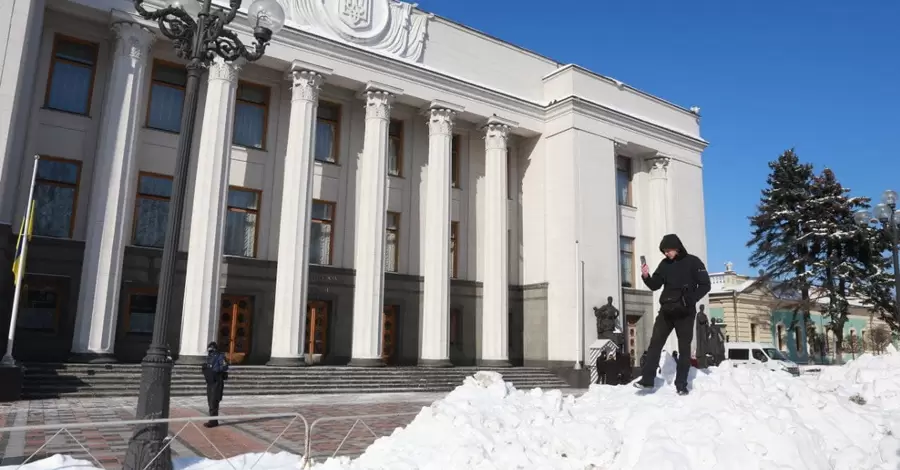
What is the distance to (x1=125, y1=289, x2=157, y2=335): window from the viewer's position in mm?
19516

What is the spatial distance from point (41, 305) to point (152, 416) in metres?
14.8

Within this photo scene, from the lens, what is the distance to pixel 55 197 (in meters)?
18.8

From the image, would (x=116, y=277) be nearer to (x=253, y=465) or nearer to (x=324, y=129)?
(x=324, y=129)

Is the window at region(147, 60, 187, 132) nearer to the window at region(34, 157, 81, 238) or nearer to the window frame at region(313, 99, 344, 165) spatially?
the window at region(34, 157, 81, 238)

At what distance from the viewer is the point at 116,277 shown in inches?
704

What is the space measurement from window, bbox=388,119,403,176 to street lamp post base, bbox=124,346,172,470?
1924 cm

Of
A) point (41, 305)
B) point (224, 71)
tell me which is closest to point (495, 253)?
point (224, 71)

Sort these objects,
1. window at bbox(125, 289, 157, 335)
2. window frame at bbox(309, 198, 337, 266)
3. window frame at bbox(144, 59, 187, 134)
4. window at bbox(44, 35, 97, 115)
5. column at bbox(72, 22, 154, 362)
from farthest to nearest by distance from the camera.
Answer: window frame at bbox(309, 198, 337, 266), window frame at bbox(144, 59, 187, 134), window at bbox(125, 289, 157, 335), window at bbox(44, 35, 97, 115), column at bbox(72, 22, 154, 362)

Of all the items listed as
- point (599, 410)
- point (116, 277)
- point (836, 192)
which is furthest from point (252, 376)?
point (836, 192)

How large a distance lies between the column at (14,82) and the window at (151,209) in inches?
134

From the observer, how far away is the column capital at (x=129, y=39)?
18719 millimetres

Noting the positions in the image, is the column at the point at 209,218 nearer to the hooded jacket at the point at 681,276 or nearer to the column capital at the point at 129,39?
the column capital at the point at 129,39

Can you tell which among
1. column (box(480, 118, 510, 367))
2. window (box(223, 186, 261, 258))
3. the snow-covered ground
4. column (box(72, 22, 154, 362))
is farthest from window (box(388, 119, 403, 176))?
the snow-covered ground

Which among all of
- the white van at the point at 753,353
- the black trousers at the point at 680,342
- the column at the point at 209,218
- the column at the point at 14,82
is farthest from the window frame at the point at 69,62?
the white van at the point at 753,353
